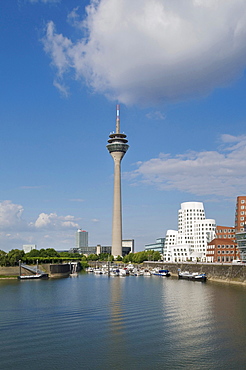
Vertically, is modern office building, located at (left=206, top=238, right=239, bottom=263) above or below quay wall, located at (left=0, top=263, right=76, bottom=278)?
above

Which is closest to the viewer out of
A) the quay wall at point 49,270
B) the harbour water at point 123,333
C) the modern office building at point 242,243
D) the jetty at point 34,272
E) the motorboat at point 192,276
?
the harbour water at point 123,333

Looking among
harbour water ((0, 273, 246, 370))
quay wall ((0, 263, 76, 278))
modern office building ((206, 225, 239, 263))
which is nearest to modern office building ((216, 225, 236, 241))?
modern office building ((206, 225, 239, 263))

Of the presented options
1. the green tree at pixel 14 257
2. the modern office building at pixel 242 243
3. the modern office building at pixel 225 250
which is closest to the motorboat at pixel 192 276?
the modern office building at pixel 242 243

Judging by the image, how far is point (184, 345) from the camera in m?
45.7

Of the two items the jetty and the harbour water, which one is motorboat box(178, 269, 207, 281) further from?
the jetty

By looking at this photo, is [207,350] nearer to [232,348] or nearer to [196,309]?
[232,348]

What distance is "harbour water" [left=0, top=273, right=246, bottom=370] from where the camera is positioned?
40406 millimetres

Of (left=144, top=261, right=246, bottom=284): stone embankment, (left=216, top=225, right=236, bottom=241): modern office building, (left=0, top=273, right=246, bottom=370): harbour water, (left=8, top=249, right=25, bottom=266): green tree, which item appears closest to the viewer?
(left=0, top=273, right=246, bottom=370): harbour water

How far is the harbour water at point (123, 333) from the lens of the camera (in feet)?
133

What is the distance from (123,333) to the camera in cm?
5019

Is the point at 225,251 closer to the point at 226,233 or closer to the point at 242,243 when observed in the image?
the point at 226,233

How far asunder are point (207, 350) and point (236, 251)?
113 m

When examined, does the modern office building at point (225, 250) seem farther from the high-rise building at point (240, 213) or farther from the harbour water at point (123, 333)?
the harbour water at point (123, 333)

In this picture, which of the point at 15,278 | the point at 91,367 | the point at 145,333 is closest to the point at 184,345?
the point at 145,333
